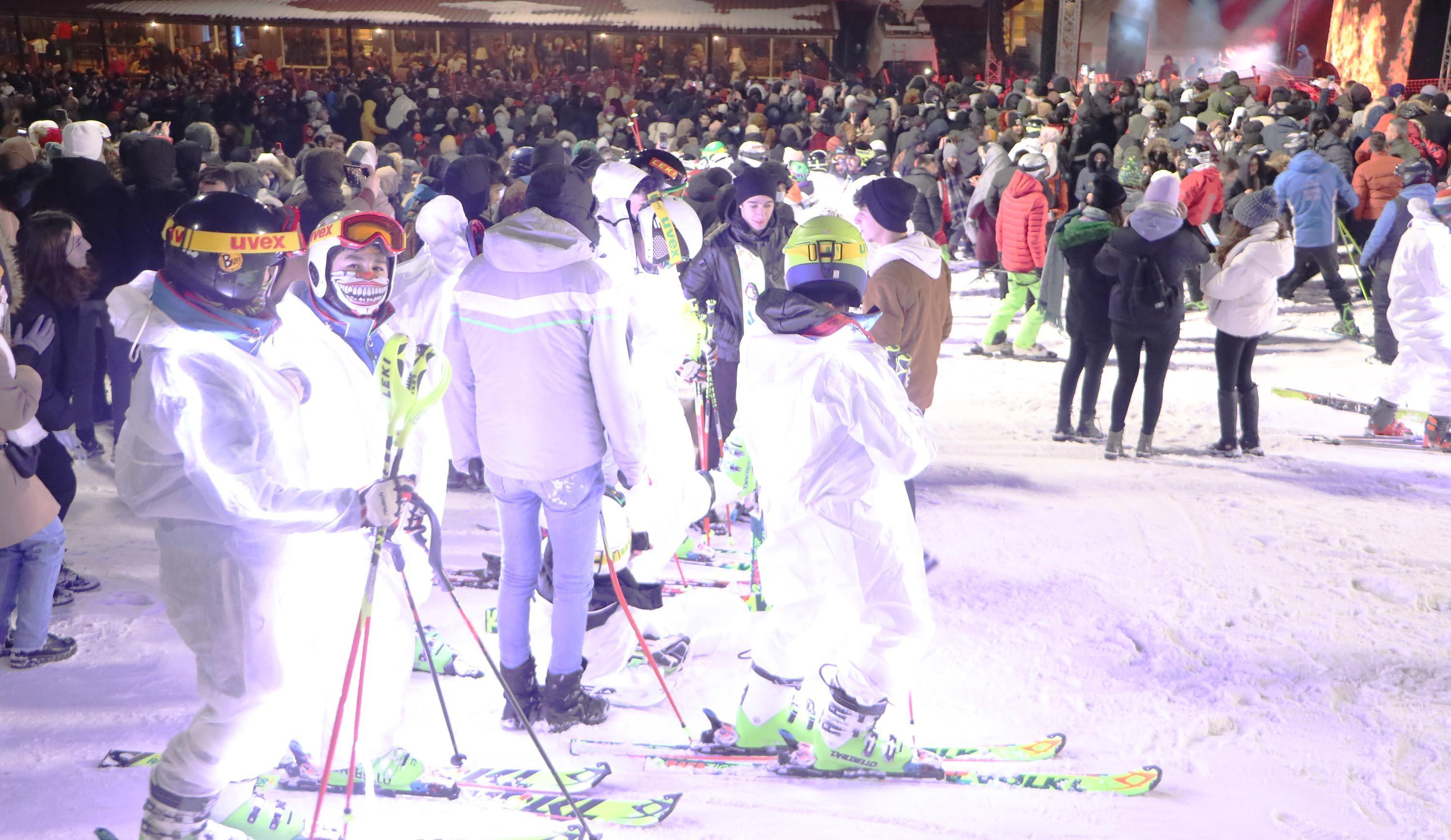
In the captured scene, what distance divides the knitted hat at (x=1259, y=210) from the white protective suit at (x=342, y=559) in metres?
4.63

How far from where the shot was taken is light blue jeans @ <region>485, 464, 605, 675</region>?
3096mm

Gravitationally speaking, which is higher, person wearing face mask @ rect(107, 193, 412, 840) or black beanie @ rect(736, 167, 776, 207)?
black beanie @ rect(736, 167, 776, 207)

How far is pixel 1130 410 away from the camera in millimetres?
7277

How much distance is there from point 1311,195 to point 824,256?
7.55 metres

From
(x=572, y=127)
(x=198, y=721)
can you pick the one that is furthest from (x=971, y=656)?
(x=572, y=127)

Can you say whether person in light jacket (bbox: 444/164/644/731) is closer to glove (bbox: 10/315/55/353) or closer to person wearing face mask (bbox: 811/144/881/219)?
glove (bbox: 10/315/55/353)

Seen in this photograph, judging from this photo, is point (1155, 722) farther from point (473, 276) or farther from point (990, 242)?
point (990, 242)

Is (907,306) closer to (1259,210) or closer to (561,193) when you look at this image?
(561,193)

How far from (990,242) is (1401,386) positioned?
4413 mm

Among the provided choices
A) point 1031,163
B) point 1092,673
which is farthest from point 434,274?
point 1031,163

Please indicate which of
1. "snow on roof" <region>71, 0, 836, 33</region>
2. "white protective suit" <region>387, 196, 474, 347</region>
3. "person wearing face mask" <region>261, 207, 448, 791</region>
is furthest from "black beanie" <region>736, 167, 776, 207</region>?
"snow on roof" <region>71, 0, 836, 33</region>

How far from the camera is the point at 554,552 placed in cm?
316

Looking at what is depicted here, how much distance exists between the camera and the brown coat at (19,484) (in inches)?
127

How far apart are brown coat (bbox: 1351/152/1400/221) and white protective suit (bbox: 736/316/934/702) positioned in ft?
28.6
